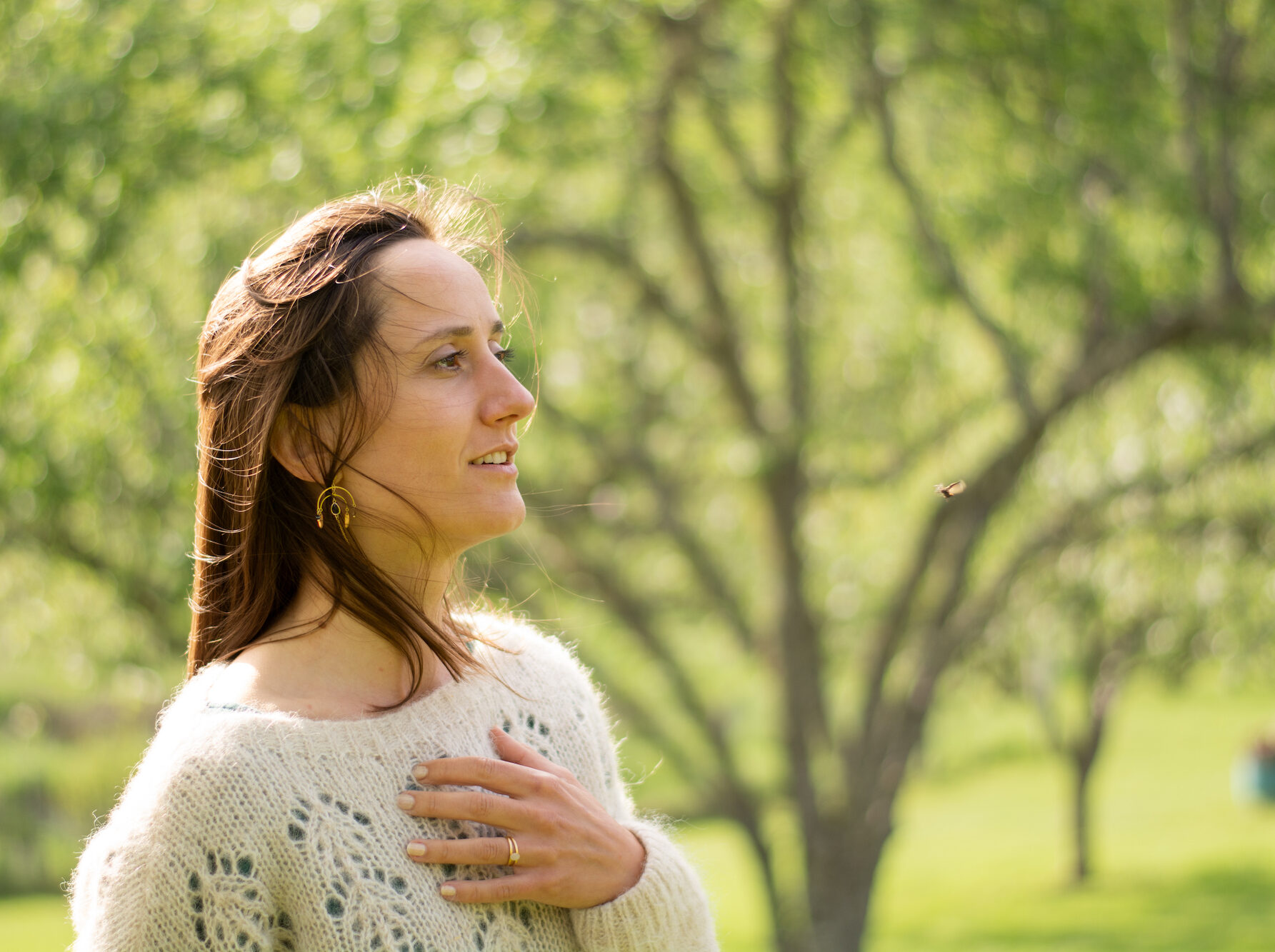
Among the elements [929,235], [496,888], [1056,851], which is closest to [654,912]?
[496,888]

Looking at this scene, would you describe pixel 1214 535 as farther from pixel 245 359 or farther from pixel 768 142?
pixel 245 359

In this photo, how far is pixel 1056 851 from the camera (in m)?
17.2

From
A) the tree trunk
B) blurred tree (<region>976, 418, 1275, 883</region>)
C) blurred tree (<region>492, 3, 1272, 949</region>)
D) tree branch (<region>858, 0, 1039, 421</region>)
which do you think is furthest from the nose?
the tree trunk

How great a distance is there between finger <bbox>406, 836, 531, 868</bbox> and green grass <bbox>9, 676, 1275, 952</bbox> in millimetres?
8241

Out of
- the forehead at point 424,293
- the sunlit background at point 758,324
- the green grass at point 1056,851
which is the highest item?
the forehead at point 424,293

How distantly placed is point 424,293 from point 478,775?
1.91 feet

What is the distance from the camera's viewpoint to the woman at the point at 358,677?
53.4 inches

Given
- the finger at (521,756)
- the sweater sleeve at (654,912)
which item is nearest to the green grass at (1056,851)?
the sweater sleeve at (654,912)

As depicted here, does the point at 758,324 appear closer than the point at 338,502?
No

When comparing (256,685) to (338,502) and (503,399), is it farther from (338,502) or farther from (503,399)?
(503,399)

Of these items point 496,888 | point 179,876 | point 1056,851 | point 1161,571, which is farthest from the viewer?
point 1056,851

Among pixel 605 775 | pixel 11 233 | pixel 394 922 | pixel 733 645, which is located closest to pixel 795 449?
pixel 733 645

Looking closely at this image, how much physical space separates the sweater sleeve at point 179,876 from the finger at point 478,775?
0.21 metres

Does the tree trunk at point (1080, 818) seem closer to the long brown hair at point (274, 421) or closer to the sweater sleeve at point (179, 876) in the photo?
the long brown hair at point (274, 421)
